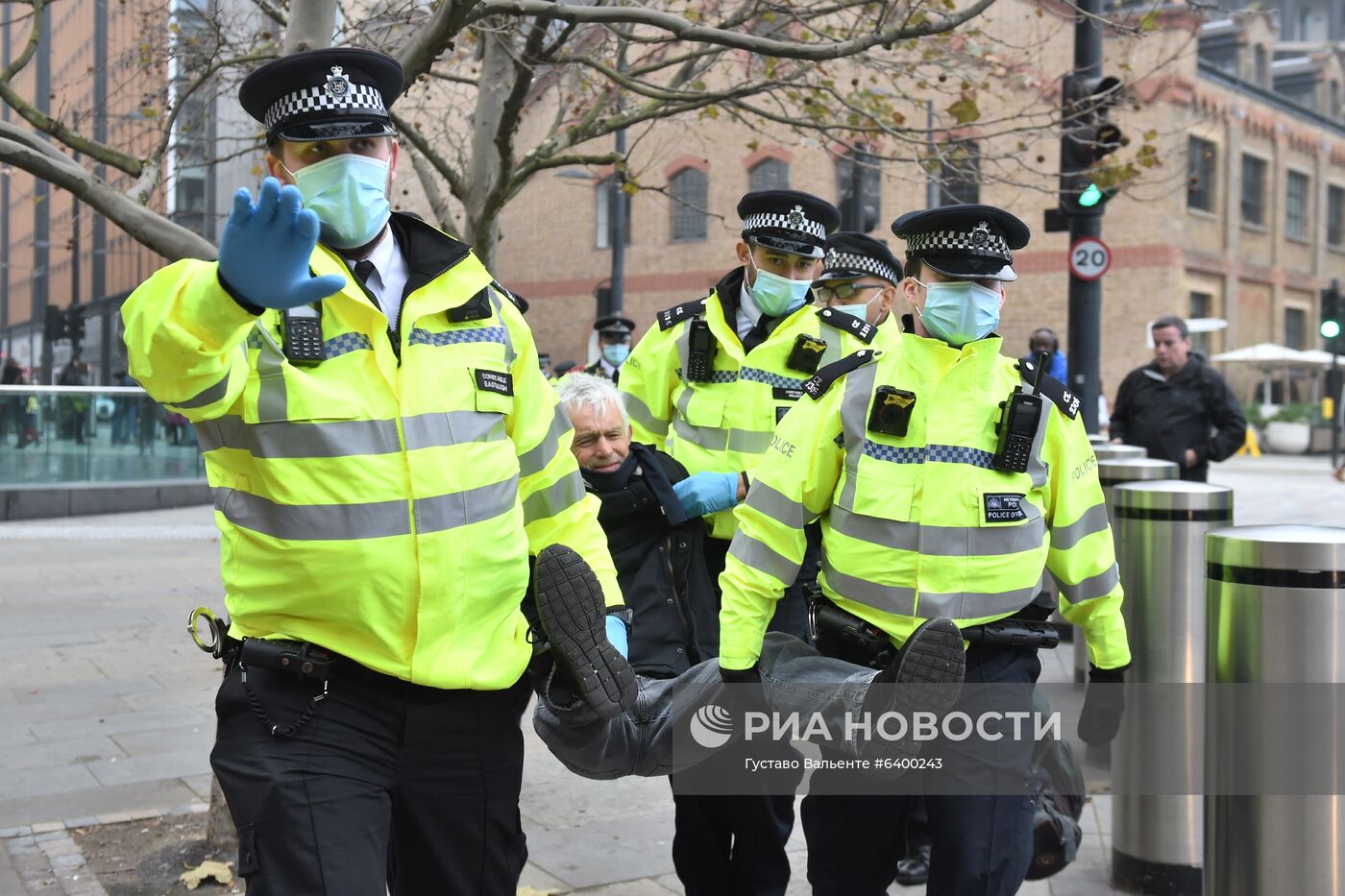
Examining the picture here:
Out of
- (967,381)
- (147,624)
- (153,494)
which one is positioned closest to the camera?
(967,381)

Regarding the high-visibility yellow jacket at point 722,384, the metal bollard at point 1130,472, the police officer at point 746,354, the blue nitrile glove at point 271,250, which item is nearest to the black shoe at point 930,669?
the police officer at point 746,354

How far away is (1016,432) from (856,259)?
87.6 inches

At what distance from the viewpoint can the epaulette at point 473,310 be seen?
9.27 ft

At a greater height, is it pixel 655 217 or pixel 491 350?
pixel 655 217

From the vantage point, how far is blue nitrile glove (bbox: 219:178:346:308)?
2197 millimetres

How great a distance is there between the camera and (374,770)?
2.70 metres

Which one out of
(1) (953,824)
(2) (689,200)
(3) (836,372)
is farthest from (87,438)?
(2) (689,200)

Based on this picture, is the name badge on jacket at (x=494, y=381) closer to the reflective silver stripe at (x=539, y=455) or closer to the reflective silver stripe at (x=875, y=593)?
the reflective silver stripe at (x=539, y=455)

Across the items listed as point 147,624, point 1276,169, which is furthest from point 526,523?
point 1276,169

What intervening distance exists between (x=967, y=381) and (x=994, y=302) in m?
0.25

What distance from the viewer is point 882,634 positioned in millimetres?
3547

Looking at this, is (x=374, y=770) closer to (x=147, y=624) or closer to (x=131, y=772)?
(x=131, y=772)

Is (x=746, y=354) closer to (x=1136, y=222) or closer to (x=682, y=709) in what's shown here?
(x=682, y=709)

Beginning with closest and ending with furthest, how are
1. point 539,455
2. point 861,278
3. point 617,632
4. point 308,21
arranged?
point 539,455
point 617,632
point 308,21
point 861,278
